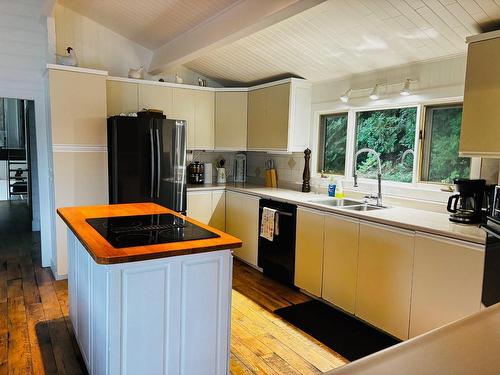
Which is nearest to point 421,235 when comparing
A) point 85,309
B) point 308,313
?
point 308,313

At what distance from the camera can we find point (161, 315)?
6.13 feet

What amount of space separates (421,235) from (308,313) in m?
1.20

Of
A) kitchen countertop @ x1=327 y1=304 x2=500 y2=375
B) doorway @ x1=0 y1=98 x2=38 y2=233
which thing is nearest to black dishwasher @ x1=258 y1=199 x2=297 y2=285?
kitchen countertop @ x1=327 y1=304 x2=500 y2=375

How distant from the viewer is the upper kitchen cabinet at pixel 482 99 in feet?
7.64

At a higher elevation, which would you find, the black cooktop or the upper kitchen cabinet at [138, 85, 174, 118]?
the upper kitchen cabinet at [138, 85, 174, 118]

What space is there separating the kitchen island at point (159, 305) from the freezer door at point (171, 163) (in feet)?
6.39

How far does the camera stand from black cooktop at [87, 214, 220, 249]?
199cm

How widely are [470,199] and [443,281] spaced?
24.0 inches

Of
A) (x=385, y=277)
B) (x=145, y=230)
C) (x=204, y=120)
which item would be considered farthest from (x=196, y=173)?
(x=385, y=277)

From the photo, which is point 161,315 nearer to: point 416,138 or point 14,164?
point 416,138

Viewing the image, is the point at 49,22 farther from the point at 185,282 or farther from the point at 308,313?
the point at 308,313

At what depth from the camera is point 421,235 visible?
2512 millimetres

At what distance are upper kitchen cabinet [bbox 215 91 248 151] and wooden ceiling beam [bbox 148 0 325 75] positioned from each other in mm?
820

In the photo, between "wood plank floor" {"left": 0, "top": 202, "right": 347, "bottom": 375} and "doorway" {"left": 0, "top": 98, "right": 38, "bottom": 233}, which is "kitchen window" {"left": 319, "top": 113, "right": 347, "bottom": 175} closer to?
"wood plank floor" {"left": 0, "top": 202, "right": 347, "bottom": 375}
